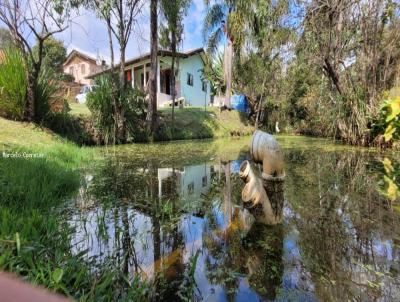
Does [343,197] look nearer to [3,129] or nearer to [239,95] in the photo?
[3,129]

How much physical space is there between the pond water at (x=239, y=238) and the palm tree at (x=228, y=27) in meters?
13.5

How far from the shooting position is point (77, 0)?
888 centimetres

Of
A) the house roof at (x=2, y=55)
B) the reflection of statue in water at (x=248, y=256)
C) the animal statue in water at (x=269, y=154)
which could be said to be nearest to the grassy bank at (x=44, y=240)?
the reflection of statue in water at (x=248, y=256)

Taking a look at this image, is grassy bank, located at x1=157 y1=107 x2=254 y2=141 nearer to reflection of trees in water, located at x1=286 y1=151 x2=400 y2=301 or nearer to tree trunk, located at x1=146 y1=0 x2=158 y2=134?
tree trunk, located at x1=146 y1=0 x2=158 y2=134

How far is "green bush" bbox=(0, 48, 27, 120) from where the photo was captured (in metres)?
7.53

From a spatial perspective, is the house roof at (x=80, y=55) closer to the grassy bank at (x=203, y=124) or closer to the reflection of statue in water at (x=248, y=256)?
the grassy bank at (x=203, y=124)

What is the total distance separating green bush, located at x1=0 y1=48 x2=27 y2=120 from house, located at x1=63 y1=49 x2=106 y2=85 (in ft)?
85.3

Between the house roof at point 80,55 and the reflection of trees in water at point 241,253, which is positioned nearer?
the reflection of trees in water at point 241,253

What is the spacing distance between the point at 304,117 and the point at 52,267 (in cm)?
1837

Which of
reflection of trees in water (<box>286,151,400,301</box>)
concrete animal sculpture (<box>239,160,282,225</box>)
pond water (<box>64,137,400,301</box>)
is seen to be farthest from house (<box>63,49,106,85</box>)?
concrete animal sculpture (<box>239,160,282,225</box>)

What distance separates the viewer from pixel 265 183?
316cm

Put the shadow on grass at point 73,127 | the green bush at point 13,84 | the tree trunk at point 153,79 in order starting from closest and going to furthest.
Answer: the green bush at point 13,84
the shadow on grass at point 73,127
the tree trunk at point 153,79

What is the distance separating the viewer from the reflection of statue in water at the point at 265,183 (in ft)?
9.49

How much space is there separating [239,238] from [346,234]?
102cm
